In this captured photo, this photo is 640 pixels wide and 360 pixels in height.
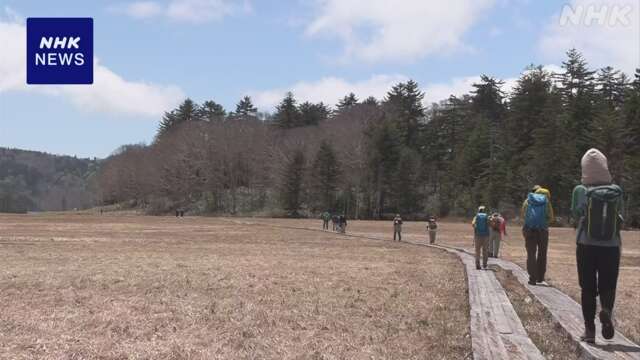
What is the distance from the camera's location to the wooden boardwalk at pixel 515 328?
20.2ft

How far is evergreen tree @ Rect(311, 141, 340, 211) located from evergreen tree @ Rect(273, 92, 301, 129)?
3623cm

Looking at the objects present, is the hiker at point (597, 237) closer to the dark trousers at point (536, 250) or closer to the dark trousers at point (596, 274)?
the dark trousers at point (596, 274)

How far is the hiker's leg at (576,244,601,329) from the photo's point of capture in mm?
6266

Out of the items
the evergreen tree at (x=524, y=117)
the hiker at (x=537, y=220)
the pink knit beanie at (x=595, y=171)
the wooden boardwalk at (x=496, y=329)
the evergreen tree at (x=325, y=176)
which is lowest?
the wooden boardwalk at (x=496, y=329)

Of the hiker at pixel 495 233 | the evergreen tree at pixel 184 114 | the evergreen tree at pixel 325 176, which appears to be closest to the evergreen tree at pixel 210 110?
the evergreen tree at pixel 184 114

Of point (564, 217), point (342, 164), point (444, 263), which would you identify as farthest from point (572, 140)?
point (444, 263)

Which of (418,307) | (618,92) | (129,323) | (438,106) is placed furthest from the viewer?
(438,106)

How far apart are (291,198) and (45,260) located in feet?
249

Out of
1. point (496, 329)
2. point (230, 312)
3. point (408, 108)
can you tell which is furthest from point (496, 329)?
point (408, 108)

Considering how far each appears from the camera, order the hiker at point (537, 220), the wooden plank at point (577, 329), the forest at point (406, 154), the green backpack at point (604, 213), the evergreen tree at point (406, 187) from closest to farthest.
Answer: the wooden plank at point (577, 329)
the green backpack at point (604, 213)
the hiker at point (537, 220)
the forest at point (406, 154)
the evergreen tree at point (406, 187)

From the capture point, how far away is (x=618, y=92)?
3720 inches

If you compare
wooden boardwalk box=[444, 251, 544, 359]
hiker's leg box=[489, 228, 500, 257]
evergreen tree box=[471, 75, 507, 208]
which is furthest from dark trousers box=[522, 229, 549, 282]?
evergreen tree box=[471, 75, 507, 208]

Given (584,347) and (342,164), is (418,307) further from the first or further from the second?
(342,164)

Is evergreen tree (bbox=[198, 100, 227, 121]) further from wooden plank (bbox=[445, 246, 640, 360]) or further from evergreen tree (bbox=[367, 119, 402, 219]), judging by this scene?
wooden plank (bbox=[445, 246, 640, 360])
